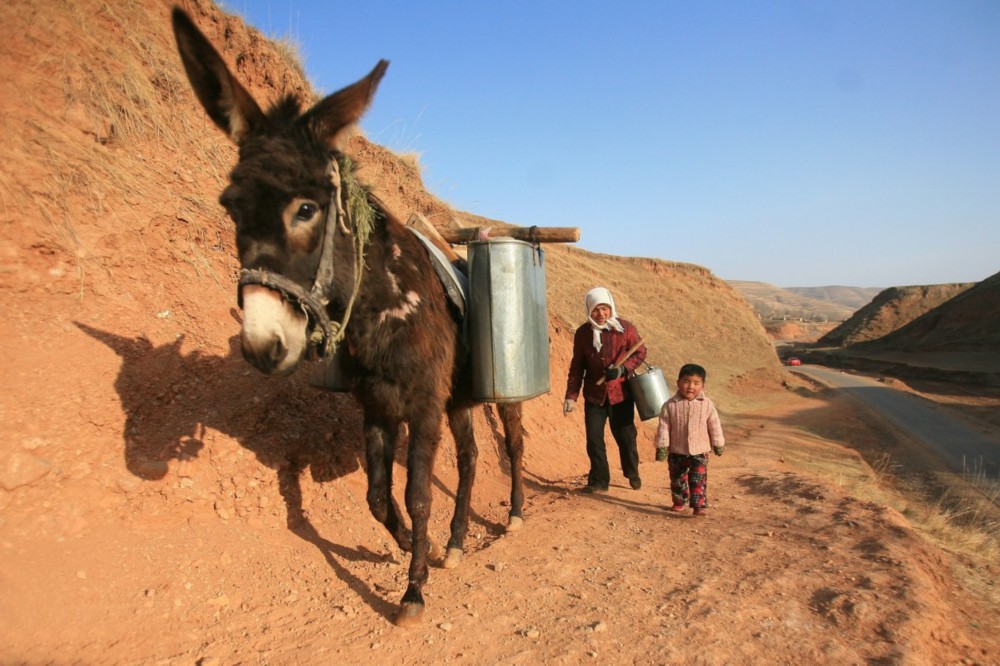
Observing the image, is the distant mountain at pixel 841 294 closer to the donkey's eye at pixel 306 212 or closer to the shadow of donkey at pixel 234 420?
the shadow of donkey at pixel 234 420

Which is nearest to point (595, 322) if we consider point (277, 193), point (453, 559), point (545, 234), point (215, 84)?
point (545, 234)

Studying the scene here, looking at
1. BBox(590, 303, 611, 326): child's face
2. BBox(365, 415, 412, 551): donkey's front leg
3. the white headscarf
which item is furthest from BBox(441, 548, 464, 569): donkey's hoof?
Answer: BBox(590, 303, 611, 326): child's face

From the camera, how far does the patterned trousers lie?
4875 millimetres

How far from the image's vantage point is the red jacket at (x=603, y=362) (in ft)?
18.6

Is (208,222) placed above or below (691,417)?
above

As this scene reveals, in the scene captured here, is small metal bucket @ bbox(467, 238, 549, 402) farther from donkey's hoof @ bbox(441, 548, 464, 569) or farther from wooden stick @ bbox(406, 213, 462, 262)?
donkey's hoof @ bbox(441, 548, 464, 569)

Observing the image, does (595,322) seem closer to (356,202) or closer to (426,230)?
(426,230)

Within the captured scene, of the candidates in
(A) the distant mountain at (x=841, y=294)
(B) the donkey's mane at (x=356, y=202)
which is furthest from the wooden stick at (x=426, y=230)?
(A) the distant mountain at (x=841, y=294)

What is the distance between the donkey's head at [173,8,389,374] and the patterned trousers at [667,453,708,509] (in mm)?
3769

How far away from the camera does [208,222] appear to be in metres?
5.08

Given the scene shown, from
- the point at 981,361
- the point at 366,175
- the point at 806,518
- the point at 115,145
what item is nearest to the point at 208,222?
the point at 115,145

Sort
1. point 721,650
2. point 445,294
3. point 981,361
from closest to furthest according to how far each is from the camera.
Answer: point 721,650 → point 445,294 → point 981,361

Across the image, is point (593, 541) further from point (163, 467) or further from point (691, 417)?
point (163, 467)

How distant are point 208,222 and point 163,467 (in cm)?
267
